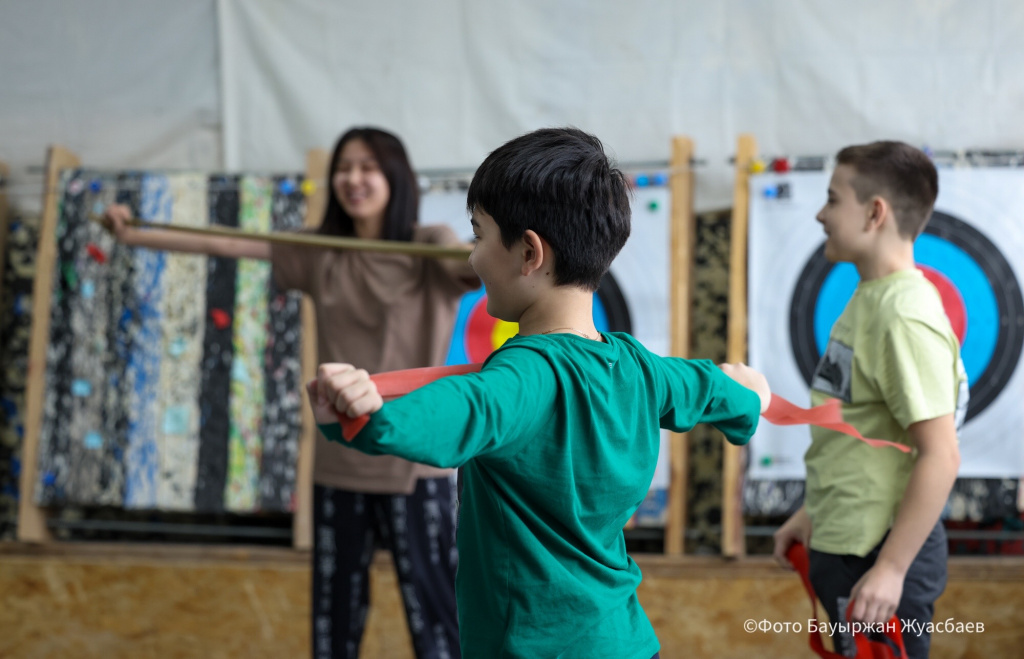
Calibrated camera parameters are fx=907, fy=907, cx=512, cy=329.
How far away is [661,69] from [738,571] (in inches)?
52.7

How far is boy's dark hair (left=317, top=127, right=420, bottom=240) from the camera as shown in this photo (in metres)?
1.68

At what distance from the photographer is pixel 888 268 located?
48.5 inches

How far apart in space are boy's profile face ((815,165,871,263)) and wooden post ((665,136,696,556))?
1048 mm

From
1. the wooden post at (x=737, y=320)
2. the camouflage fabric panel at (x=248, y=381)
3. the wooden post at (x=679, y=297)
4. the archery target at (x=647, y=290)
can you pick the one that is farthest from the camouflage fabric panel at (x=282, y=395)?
the wooden post at (x=737, y=320)

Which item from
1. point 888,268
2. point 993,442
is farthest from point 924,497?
point 993,442

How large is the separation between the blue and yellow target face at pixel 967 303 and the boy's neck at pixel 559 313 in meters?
1.66

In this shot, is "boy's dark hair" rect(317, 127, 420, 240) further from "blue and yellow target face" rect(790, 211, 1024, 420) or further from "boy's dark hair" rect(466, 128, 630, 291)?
"blue and yellow target face" rect(790, 211, 1024, 420)

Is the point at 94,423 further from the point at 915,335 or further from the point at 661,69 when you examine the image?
the point at 915,335

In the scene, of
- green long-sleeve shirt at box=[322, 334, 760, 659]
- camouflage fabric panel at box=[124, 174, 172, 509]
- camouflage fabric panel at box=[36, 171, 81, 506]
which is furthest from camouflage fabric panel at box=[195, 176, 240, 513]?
green long-sleeve shirt at box=[322, 334, 760, 659]

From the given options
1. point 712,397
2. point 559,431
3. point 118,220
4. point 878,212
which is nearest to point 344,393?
point 559,431

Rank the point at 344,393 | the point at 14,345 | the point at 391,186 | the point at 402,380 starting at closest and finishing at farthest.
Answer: the point at 344,393 → the point at 402,380 → the point at 391,186 → the point at 14,345

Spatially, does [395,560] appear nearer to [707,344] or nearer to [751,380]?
[751,380]

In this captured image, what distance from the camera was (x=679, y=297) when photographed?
2.34 metres

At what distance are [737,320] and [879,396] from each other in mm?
1141
